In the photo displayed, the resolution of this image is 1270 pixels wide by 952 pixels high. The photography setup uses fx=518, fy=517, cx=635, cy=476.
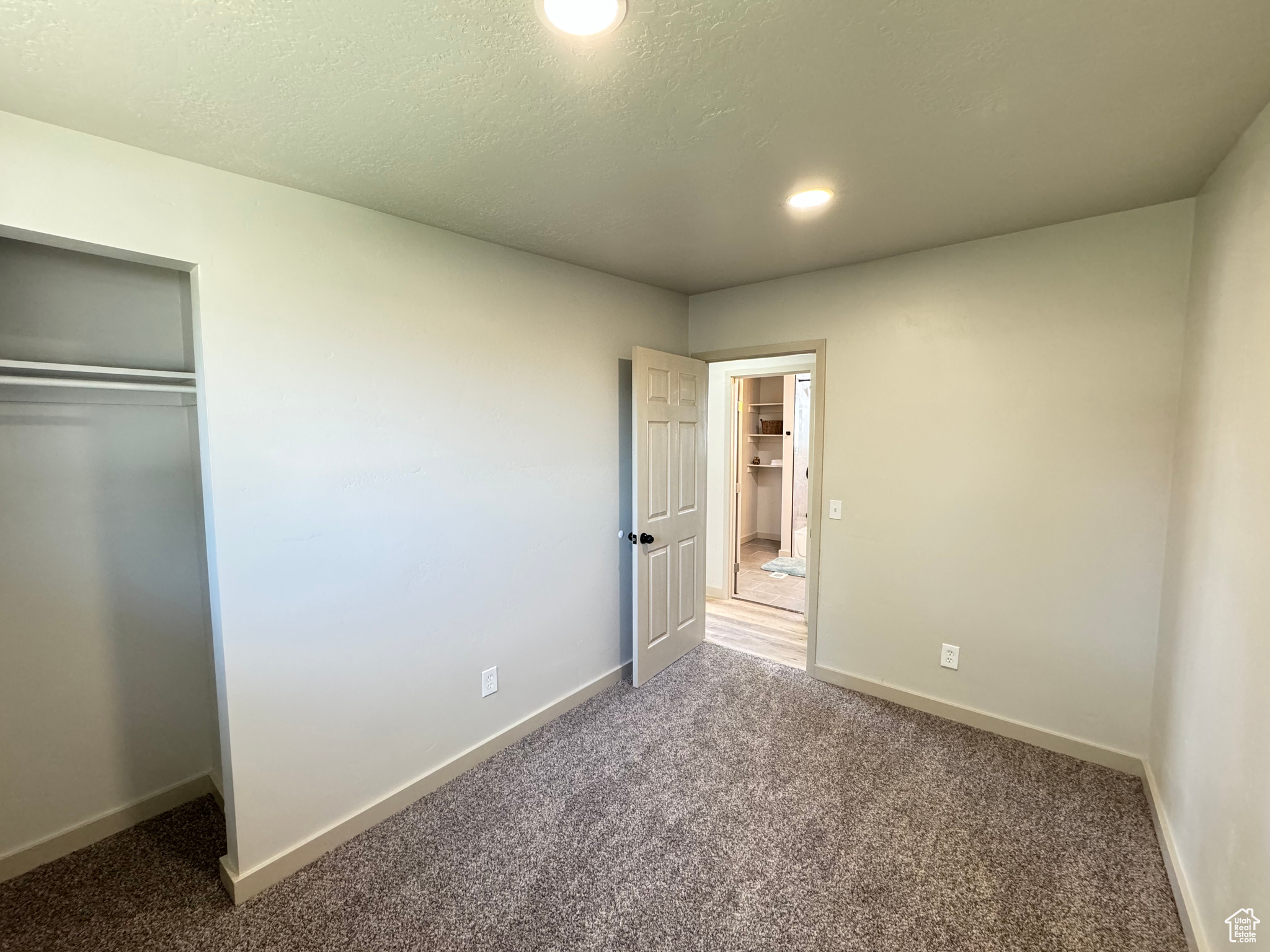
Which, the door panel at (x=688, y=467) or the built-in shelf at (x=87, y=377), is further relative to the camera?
the door panel at (x=688, y=467)

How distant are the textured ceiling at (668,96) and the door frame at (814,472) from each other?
1.05m

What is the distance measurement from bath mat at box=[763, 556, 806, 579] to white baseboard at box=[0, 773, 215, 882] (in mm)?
4782

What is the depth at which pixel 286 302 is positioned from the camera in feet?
5.74

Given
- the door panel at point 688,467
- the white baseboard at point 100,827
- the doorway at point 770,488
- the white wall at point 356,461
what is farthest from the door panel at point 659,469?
the white baseboard at point 100,827

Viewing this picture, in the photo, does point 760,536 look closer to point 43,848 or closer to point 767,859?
point 767,859

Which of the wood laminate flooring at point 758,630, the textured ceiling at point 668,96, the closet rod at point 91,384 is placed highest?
the textured ceiling at point 668,96

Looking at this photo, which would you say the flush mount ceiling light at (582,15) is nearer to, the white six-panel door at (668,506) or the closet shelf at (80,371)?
the closet shelf at (80,371)

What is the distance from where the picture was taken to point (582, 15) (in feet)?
3.36

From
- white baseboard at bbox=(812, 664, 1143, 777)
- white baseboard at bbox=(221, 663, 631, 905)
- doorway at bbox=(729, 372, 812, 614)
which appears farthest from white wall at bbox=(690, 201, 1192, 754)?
white baseboard at bbox=(221, 663, 631, 905)

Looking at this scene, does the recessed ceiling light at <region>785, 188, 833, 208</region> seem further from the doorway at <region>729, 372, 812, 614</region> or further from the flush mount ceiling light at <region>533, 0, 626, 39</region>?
the doorway at <region>729, 372, 812, 614</region>

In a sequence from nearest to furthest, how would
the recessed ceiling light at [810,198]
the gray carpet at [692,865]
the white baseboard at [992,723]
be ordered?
1. the gray carpet at [692,865]
2. the recessed ceiling light at [810,198]
3. the white baseboard at [992,723]

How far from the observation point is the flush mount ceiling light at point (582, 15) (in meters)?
1.00

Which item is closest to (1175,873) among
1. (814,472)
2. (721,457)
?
(814,472)

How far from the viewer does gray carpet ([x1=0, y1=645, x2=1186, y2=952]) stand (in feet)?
5.16
